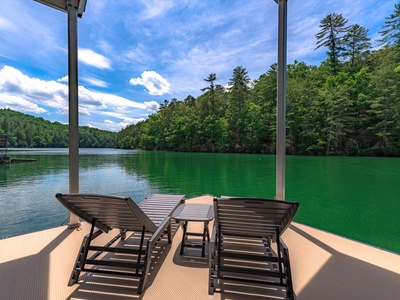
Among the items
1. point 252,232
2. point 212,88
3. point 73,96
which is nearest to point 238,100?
point 212,88

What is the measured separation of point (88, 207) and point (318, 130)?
25883 millimetres

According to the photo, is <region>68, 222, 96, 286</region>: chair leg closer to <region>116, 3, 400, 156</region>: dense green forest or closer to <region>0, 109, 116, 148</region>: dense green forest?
<region>0, 109, 116, 148</region>: dense green forest

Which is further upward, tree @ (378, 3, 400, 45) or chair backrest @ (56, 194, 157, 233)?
tree @ (378, 3, 400, 45)

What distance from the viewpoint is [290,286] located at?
1405 millimetres

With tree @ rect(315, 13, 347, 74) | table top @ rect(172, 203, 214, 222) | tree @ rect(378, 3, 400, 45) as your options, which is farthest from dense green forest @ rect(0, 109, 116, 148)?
tree @ rect(315, 13, 347, 74)

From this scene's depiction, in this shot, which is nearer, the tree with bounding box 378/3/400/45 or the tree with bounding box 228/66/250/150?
the tree with bounding box 378/3/400/45

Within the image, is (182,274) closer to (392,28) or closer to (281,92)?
(281,92)

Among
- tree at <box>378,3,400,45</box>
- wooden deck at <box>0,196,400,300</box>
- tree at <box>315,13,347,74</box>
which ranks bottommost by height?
wooden deck at <box>0,196,400,300</box>

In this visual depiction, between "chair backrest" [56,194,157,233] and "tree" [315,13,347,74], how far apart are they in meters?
31.2

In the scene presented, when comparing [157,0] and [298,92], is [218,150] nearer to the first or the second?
[298,92]

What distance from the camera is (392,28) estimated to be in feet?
61.8

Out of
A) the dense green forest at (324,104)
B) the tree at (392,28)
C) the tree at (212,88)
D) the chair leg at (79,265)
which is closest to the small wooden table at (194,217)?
the chair leg at (79,265)

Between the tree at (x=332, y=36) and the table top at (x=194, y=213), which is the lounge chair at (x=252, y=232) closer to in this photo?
the table top at (x=194, y=213)

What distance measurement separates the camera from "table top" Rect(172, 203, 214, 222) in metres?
1.94
